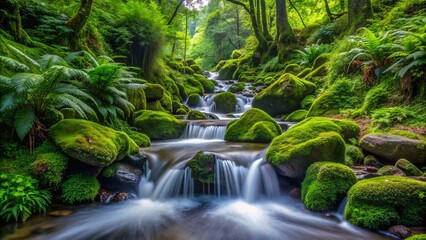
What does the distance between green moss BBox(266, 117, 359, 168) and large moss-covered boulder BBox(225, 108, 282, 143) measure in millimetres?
1676

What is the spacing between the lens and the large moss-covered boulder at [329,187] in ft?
13.1

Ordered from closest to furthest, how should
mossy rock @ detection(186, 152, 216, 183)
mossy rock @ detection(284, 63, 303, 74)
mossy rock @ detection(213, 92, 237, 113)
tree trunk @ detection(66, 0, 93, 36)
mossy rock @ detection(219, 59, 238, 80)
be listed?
mossy rock @ detection(186, 152, 216, 183) → tree trunk @ detection(66, 0, 93, 36) → mossy rock @ detection(213, 92, 237, 113) → mossy rock @ detection(284, 63, 303, 74) → mossy rock @ detection(219, 59, 238, 80)

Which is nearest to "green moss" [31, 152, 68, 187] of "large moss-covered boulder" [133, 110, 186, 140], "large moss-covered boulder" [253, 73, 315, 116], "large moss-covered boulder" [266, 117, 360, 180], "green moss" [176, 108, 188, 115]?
"large moss-covered boulder" [133, 110, 186, 140]

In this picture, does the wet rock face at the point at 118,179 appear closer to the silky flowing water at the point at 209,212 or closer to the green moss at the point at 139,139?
the silky flowing water at the point at 209,212

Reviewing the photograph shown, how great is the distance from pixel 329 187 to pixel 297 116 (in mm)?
5366

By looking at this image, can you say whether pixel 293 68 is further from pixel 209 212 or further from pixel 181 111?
pixel 209 212

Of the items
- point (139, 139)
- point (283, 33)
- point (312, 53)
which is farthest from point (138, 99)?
point (283, 33)

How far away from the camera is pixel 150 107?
9664mm

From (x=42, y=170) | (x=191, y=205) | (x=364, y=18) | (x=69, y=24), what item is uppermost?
(x=364, y=18)

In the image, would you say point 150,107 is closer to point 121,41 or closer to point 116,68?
point 121,41

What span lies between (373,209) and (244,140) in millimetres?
4047

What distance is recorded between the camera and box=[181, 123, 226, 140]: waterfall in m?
8.20

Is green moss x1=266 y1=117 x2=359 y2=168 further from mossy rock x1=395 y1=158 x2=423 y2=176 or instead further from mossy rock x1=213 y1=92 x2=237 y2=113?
mossy rock x1=213 y1=92 x2=237 y2=113

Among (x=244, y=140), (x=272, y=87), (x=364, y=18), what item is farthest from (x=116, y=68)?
(x=364, y=18)
